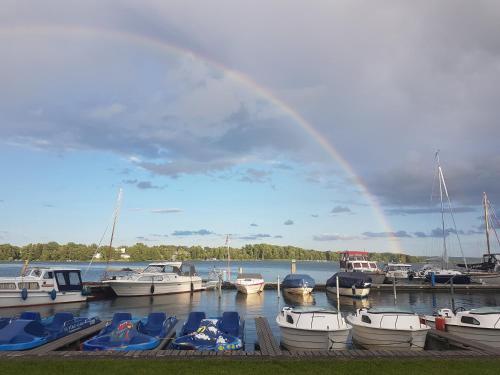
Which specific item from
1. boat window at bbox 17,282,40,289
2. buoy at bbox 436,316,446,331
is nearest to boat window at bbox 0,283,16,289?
boat window at bbox 17,282,40,289

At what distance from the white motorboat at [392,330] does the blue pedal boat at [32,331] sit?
15.0 meters

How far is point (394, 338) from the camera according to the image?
19.7 metres

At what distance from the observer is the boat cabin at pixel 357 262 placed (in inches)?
2505

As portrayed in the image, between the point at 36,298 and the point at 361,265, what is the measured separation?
149ft

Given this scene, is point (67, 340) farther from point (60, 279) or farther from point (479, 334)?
point (60, 279)

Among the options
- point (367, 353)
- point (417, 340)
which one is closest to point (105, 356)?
point (367, 353)

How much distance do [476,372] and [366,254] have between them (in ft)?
193

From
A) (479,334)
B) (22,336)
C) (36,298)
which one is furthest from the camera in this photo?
(36,298)

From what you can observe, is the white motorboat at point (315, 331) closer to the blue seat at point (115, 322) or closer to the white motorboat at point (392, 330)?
the white motorboat at point (392, 330)

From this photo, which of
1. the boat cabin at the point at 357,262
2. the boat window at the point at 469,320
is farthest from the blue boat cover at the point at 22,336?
the boat cabin at the point at 357,262

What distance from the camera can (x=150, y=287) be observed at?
166ft

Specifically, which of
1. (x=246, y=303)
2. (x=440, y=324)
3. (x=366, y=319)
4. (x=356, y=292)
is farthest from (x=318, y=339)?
(x=356, y=292)

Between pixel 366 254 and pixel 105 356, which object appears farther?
pixel 366 254

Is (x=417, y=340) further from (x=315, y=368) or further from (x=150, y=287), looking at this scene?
(x=150, y=287)
